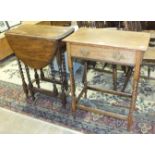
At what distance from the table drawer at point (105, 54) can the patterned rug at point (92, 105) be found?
2.37 feet

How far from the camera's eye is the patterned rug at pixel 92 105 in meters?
2.08

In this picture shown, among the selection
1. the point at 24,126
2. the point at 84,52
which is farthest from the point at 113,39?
the point at 24,126

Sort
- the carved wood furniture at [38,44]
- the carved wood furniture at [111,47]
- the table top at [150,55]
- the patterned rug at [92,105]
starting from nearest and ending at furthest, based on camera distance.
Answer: the carved wood furniture at [111,47], the carved wood furniture at [38,44], the patterned rug at [92,105], the table top at [150,55]

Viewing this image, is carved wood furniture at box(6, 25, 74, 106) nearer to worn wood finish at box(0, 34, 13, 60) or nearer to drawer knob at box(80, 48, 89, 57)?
drawer knob at box(80, 48, 89, 57)

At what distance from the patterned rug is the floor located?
0.21 feet

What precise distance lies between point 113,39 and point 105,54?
142 mm

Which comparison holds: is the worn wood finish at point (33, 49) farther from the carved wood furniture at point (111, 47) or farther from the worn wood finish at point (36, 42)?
the carved wood furniture at point (111, 47)

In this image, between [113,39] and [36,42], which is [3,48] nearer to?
[36,42]

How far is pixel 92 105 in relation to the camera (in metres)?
2.39

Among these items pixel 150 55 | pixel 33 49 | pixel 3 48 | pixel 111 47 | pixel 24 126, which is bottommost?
pixel 24 126

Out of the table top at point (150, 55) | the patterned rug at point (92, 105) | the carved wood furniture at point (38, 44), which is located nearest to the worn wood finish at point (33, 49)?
the carved wood furniture at point (38, 44)

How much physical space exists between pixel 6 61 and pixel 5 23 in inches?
24.6
